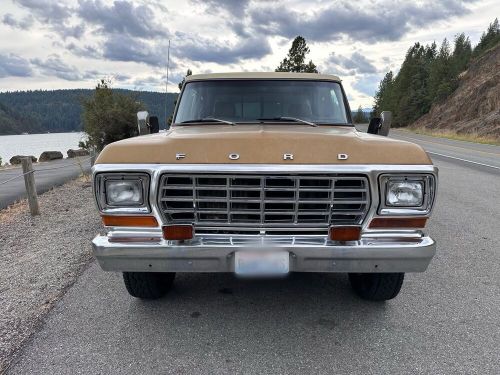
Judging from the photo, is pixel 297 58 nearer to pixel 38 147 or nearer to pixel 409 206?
pixel 38 147

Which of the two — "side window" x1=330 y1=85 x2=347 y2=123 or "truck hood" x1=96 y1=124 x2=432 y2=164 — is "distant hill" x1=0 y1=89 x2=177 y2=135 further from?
"truck hood" x1=96 y1=124 x2=432 y2=164

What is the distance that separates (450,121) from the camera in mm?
47906

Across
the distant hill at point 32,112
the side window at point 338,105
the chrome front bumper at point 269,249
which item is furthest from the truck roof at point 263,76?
the distant hill at point 32,112

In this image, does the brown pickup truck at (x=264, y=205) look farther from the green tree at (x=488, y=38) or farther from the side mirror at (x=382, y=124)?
the green tree at (x=488, y=38)

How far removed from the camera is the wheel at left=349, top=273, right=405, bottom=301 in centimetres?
328

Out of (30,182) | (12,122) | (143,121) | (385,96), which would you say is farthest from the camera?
(12,122)

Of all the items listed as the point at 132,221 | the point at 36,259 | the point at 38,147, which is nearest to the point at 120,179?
the point at 132,221

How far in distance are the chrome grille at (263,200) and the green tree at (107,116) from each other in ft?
39.4

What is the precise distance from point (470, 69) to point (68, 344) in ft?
207

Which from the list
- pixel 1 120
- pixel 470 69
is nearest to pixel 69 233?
pixel 470 69

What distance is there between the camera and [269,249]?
2686mm

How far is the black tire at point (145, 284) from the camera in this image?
131 inches

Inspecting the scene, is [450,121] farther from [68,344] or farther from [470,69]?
[68,344]

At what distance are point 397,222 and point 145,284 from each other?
201 cm
